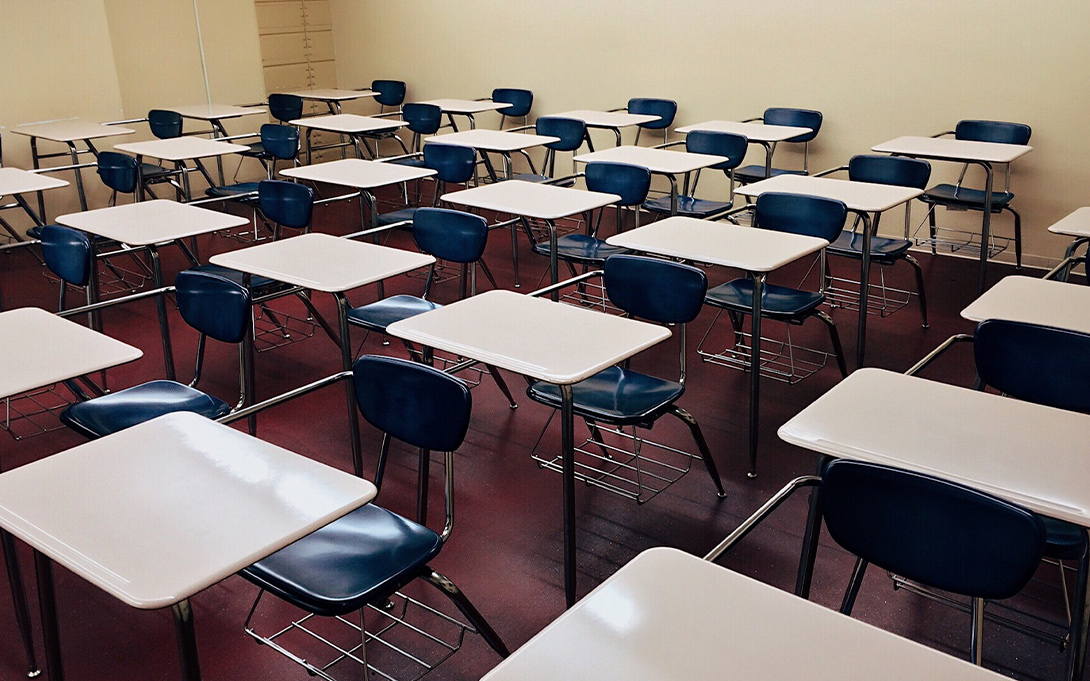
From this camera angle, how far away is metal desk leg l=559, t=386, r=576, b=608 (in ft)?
8.79

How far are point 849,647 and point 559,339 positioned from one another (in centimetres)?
148

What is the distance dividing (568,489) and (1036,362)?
140 centimetres

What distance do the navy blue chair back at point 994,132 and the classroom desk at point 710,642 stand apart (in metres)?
5.25

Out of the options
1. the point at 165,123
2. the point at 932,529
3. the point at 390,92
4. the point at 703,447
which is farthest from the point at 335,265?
the point at 390,92

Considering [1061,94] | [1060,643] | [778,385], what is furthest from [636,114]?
[1060,643]

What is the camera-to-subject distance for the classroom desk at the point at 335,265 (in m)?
3.45

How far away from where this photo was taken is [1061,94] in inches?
231

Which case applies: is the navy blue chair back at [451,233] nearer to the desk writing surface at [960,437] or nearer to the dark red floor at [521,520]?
the dark red floor at [521,520]

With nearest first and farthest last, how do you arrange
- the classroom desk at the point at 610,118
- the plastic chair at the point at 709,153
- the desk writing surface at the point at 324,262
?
1. the desk writing surface at the point at 324,262
2. the plastic chair at the point at 709,153
3. the classroom desk at the point at 610,118

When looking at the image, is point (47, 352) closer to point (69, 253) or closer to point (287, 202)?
point (69, 253)

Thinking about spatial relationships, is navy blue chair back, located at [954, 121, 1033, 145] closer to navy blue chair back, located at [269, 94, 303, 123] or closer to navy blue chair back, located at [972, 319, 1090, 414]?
navy blue chair back, located at [972, 319, 1090, 414]

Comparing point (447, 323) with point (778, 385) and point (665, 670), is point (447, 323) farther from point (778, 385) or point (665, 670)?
point (778, 385)

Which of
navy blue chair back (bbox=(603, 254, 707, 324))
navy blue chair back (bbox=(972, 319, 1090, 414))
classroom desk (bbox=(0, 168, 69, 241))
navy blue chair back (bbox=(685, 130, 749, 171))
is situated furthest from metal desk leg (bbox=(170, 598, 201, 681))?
navy blue chair back (bbox=(685, 130, 749, 171))

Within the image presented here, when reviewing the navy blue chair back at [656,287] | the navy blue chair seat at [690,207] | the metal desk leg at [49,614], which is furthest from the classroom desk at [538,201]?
the metal desk leg at [49,614]
